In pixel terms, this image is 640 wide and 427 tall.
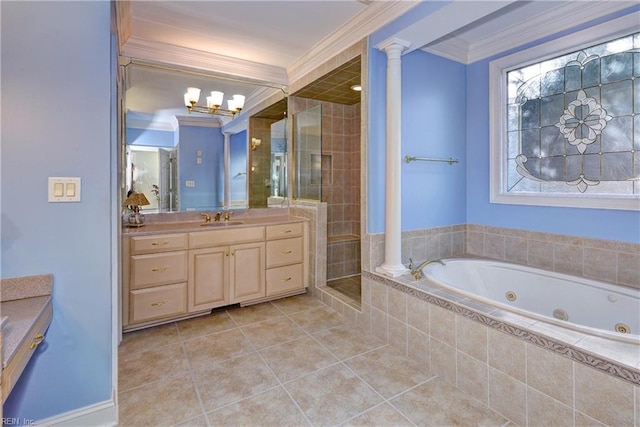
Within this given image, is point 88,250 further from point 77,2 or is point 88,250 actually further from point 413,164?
point 413,164

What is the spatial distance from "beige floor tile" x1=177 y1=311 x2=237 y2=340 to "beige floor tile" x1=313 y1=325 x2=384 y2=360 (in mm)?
799

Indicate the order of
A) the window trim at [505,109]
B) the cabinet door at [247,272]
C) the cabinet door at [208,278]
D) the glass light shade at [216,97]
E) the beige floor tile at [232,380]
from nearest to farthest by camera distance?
the beige floor tile at [232,380]
the window trim at [505,109]
the cabinet door at [208,278]
the cabinet door at [247,272]
the glass light shade at [216,97]

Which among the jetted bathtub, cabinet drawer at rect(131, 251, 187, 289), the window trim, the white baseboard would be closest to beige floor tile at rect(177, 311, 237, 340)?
cabinet drawer at rect(131, 251, 187, 289)

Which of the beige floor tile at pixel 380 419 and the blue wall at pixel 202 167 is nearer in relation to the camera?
the beige floor tile at pixel 380 419

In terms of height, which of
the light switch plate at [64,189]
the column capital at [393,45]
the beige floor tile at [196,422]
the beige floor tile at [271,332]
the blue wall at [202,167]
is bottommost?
the beige floor tile at [196,422]

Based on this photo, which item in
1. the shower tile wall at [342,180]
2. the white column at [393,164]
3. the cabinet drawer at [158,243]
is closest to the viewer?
the white column at [393,164]

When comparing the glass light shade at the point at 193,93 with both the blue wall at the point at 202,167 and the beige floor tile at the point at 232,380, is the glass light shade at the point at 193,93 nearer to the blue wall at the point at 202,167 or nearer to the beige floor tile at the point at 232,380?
the blue wall at the point at 202,167

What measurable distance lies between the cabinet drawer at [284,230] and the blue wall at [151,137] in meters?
1.29

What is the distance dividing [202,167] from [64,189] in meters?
1.92

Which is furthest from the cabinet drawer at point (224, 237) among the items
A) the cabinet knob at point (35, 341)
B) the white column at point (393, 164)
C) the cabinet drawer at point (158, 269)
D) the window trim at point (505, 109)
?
the window trim at point (505, 109)

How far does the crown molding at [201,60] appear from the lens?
9.16 ft

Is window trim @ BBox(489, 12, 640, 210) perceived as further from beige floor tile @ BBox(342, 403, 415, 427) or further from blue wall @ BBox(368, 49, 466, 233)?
beige floor tile @ BBox(342, 403, 415, 427)

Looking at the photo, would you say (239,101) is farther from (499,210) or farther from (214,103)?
(499,210)

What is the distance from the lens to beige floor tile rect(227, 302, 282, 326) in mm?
2779
